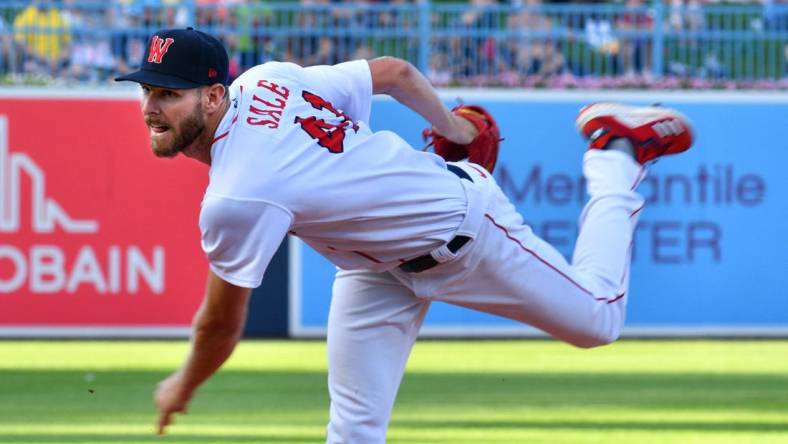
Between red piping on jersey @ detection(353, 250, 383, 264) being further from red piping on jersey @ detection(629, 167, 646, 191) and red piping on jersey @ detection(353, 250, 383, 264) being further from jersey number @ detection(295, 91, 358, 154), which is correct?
red piping on jersey @ detection(629, 167, 646, 191)

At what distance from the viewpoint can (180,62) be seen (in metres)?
4.61

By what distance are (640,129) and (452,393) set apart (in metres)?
3.42

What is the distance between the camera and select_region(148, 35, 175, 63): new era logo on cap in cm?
462

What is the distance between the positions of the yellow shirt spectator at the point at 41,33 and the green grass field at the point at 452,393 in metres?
2.74

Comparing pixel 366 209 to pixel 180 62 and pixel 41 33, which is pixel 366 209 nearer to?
pixel 180 62

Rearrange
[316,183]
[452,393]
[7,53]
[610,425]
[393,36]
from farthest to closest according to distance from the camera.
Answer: [393,36]
[7,53]
[452,393]
[610,425]
[316,183]

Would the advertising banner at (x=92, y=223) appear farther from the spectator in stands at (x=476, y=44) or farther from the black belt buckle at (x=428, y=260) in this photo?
the black belt buckle at (x=428, y=260)

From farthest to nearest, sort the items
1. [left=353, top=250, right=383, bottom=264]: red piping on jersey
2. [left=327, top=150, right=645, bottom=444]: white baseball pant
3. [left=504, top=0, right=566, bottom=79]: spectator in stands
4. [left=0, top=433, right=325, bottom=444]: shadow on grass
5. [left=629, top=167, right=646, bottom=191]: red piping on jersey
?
[left=504, top=0, right=566, bottom=79]: spectator in stands → [left=0, top=433, right=325, bottom=444]: shadow on grass → [left=629, top=167, right=646, bottom=191]: red piping on jersey → [left=327, top=150, right=645, bottom=444]: white baseball pant → [left=353, top=250, right=383, bottom=264]: red piping on jersey

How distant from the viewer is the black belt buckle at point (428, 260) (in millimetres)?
5109

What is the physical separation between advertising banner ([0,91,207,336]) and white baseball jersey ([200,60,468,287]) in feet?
20.8

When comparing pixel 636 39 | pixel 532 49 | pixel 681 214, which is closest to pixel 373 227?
pixel 681 214

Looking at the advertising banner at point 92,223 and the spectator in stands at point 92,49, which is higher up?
the spectator in stands at point 92,49

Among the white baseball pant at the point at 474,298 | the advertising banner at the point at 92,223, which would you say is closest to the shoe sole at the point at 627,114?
the white baseball pant at the point at 474,298

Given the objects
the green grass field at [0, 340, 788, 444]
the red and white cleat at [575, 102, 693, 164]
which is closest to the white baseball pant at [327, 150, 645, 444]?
the red and white cleat at [575, 102, 693, 164]
